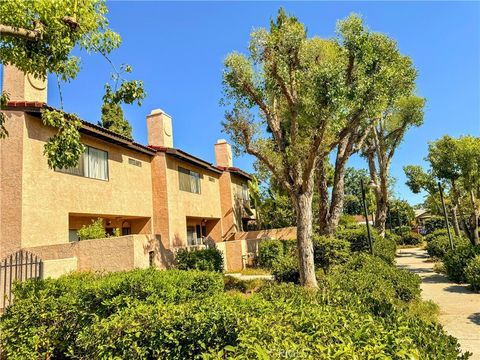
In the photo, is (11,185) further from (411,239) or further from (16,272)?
(411,239)

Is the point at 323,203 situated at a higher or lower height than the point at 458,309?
higher

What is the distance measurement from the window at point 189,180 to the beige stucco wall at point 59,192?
438cm

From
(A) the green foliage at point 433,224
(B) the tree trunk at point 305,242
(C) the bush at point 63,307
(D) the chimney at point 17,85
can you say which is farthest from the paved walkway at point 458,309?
(A) the green foliage at point 433,224

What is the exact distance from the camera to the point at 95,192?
16.8 metres

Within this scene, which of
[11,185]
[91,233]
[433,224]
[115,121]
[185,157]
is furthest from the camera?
[433,224]

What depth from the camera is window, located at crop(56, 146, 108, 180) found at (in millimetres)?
16172

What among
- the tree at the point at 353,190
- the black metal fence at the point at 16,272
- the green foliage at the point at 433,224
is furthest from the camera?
the tree at the point at 353,190

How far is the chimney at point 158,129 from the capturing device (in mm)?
23359

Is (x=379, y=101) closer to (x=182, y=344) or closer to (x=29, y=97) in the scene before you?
(x=182, y=344)

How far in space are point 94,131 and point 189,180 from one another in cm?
917

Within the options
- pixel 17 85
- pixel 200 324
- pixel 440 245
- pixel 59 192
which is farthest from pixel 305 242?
pixel 440 245

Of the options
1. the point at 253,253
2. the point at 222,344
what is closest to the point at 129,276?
the point at 222,344

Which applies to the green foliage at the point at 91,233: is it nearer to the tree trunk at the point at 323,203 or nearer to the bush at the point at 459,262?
the tree trunk at the point at 323,203

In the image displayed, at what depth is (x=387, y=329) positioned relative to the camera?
3.56 meters
